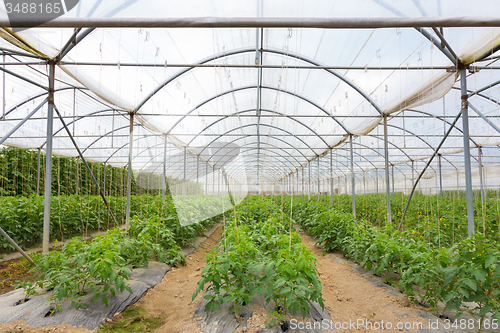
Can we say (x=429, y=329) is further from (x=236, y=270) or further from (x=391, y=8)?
(x=391, y=8)

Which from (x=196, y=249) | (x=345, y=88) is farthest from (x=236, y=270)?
(x=345, y=88)

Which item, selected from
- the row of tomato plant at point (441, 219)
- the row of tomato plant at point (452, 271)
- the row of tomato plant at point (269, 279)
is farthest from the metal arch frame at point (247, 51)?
the row of tomato plant at point (269, 279)

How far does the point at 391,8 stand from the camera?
297 centimetres

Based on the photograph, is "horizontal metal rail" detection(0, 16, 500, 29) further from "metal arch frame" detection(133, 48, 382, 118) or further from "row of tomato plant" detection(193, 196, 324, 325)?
"metal arch frame" detection(133, 48, 382, 118)

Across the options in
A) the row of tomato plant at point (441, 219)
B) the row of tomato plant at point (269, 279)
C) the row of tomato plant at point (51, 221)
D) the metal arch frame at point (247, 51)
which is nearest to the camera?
the row of tomato plant at point (269, 279)

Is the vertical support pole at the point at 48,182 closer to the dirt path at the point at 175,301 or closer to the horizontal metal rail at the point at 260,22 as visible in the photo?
the dirt path at the point at 175,301

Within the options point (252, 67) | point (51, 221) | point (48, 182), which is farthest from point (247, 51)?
point (51, 221)

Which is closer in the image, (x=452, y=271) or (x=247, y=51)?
(x=452, y=271)

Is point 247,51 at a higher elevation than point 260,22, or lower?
higher

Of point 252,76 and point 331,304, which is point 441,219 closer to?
point 331,304

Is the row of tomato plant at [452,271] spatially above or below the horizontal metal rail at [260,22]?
below

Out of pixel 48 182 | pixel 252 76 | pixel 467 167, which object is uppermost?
pixel 252 76

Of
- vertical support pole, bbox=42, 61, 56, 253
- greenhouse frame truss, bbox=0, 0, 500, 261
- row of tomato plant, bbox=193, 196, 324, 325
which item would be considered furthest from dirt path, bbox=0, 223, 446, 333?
greenhouse frame truss, bbox=0, 0, 500, 261

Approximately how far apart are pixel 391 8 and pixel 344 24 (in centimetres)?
61
